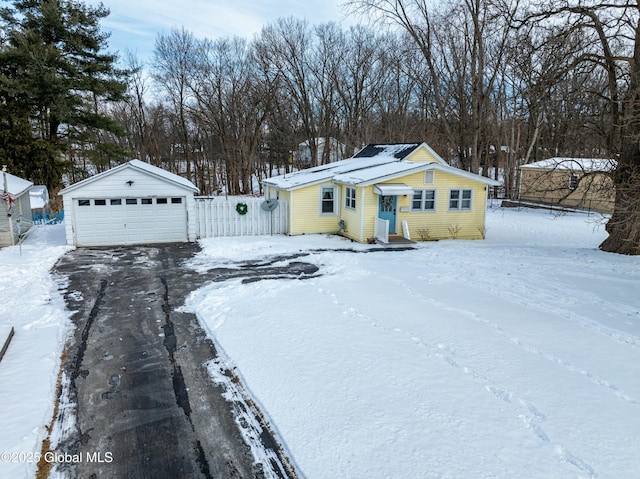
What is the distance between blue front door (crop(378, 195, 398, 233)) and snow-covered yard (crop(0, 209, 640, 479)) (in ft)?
15.1

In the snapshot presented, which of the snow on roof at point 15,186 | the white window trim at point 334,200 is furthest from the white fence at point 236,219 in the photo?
the snow on roof at point 15,186

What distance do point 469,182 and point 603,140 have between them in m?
4.69

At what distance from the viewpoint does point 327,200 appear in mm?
18125

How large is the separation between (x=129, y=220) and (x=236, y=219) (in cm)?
393

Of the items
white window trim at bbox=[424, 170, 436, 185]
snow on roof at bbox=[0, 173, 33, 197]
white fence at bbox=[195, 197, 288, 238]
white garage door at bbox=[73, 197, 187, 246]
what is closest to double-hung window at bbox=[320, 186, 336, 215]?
white fence at bbox=[195, 197, 288, 238]

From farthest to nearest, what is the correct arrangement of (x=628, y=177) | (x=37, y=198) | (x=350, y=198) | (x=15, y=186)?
(x=37, y=198) < (x=350, y=198) < (x=15, y=186) < (x=628, y=177)

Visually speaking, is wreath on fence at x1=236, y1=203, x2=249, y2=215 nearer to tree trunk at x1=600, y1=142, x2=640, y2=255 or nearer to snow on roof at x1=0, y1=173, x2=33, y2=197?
snow on roof at x1=0, y1=173, x2=33, y2=197

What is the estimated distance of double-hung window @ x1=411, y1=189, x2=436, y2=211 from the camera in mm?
17062

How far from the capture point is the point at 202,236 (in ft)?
56.6

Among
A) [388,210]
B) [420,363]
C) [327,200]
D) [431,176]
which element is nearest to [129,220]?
[327,200]

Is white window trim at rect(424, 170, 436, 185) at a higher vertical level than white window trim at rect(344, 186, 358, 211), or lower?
higher

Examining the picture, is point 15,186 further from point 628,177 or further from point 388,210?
point 628,177

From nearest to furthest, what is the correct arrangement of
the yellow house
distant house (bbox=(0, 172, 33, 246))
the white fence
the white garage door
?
distant house (bbox=(0, 172, 33, 246)) → the white garage door → the yellow house → the white fence

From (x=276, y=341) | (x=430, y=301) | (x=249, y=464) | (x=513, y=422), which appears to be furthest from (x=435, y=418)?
(x=430, y=301)
